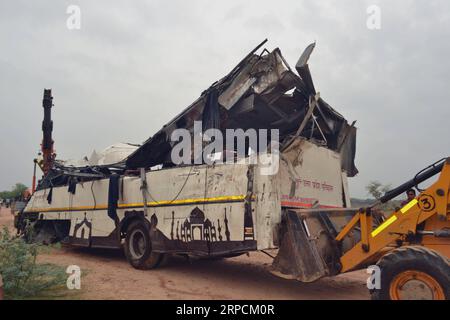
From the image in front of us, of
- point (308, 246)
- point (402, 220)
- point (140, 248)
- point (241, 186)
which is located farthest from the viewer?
point (140, 248)

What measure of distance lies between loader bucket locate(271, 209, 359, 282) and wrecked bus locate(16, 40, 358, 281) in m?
0.02

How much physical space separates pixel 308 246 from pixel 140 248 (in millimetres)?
3946

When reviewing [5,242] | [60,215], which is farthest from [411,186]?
[60,215]

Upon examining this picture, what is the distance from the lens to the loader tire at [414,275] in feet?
13.4

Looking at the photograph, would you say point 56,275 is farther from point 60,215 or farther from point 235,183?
point 60,215

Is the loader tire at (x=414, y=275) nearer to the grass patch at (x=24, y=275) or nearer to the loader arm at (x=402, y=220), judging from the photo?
the loader arm at (x=402, y=220)

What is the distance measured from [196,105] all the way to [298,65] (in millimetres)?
2122

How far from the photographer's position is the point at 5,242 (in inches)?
231

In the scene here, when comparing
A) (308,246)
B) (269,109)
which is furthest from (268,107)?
(308,246)

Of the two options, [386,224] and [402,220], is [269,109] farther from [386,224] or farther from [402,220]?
[402,220]

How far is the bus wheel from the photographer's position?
26.1 ft

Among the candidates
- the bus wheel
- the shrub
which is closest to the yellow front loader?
the bus wheel

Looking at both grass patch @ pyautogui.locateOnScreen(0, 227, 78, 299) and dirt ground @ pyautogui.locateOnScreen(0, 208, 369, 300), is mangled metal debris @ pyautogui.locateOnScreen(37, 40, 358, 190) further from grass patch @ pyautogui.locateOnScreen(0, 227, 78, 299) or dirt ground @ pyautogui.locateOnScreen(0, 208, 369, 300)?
grass patch @ pyautogui.locateOnScreen(0, 227, 78, 299)

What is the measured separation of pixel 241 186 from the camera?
632cm
